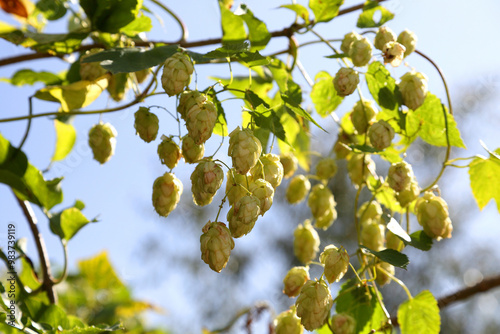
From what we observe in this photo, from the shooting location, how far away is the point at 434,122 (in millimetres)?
585

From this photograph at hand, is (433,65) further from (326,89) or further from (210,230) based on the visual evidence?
(210,230)

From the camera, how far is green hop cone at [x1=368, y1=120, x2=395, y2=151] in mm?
550

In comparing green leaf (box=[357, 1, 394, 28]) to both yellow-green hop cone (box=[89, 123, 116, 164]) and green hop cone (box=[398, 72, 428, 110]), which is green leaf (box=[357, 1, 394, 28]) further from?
yellow-green hop cone (box=[89, 123, 116, 164])

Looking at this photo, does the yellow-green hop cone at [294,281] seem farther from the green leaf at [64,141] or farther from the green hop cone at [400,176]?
the green leaf at [64,141]

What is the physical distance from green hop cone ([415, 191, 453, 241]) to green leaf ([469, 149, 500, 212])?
82 millimetres

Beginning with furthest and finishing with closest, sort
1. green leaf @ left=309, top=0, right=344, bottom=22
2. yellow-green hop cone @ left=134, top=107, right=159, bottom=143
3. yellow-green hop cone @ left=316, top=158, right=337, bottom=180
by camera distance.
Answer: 1. yellow-green hop cone @ left=316, top=158, right=337, bottom=180
2. green leaf @ left=309, top=0, right=344, bottom=22
3. yellow-green hop cone @ left=134, top=107, right=159, bottom=143

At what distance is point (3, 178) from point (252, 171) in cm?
30

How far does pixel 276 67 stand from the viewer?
632 mm

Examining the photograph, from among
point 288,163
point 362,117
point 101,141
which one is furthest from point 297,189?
point 101,141

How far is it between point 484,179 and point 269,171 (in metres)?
0.31

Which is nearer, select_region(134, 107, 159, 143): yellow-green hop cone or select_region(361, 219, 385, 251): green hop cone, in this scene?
select_region(134, 107, 159, 143): yellow-green hop cone

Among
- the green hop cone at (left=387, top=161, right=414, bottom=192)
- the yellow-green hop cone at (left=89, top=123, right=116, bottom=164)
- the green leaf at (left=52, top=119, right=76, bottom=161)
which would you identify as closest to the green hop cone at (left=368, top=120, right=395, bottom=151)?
the green hop cone at (left=387, top=161, right=414, bottom=192)

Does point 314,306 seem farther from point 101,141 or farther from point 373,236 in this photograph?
point 101,141

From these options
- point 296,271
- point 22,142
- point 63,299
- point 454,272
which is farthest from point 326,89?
point 454,272
